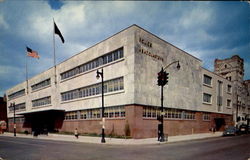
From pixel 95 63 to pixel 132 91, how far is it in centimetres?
1095

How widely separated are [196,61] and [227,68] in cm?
3326

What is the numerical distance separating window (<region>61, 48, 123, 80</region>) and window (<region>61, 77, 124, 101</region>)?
11.4 feet

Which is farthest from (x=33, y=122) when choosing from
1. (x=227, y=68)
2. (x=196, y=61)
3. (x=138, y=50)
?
(x=227, y=68)

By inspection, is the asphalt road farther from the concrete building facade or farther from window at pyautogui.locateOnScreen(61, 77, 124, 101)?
the concrete building facade

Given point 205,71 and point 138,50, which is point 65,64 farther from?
point 205,71

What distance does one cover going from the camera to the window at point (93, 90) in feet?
88.3

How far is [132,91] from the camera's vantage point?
78.8ft

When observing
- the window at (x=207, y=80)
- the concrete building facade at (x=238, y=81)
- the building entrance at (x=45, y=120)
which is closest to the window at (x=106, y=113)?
the building entrance at (x=45, y=120)

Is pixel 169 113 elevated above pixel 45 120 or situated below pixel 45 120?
above

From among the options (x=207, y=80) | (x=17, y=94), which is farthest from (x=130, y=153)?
(x=17, y=94)

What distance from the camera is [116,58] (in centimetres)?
2752

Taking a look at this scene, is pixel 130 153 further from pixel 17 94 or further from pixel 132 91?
pixel 17 94

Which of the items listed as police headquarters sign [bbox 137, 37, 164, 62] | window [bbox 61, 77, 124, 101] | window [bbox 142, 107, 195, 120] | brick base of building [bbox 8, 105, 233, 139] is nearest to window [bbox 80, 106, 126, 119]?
brick base of building [bbox 8, 105, 233, 139]

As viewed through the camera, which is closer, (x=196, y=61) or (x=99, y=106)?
(x=99, y=106)
